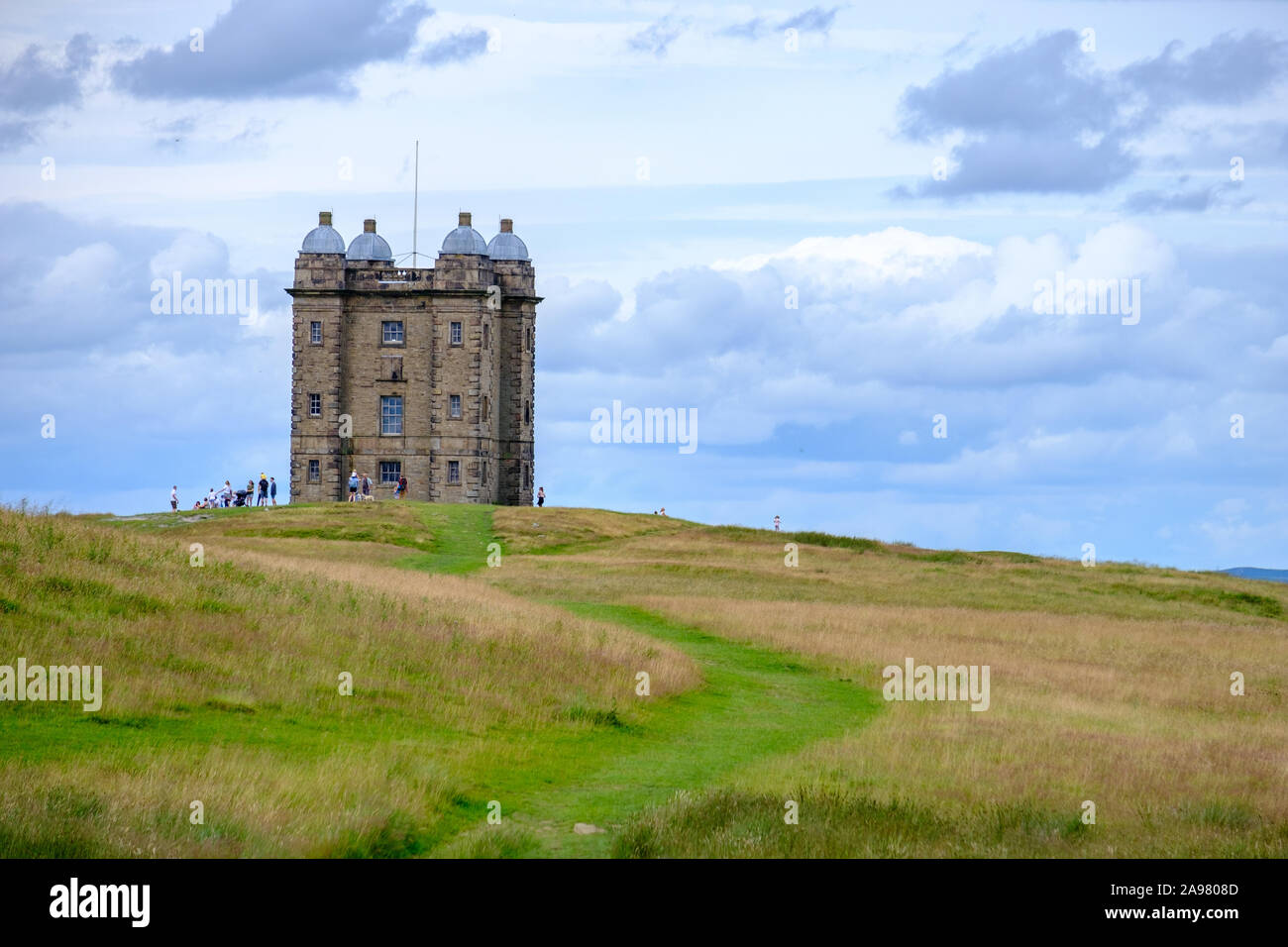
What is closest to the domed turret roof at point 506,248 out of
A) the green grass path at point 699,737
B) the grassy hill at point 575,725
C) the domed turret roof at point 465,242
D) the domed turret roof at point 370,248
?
the domed turret roof at point 465,242

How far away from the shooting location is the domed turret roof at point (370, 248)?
79.1 meters

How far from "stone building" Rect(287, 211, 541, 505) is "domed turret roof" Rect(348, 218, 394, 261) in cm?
222

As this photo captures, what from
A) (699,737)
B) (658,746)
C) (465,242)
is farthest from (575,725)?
(465,242)

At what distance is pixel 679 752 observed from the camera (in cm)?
1900

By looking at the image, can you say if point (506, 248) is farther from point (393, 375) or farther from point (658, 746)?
point (658, 746)

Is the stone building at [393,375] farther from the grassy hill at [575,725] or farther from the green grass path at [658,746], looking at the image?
the green grass path at [658,746]

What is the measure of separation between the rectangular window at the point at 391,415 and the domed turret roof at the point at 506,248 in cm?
1046

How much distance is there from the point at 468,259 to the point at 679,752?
59.6m

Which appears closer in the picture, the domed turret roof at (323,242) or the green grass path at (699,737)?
the green grass path at (699,737)

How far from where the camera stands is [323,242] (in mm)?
77500

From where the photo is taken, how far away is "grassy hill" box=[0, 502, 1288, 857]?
43.7ft

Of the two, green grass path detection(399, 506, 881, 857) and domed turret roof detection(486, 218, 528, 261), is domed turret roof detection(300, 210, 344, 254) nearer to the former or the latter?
domed turret roof detection(486, 218, 528, 261)
